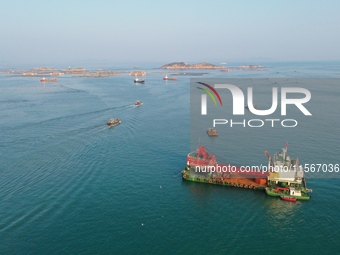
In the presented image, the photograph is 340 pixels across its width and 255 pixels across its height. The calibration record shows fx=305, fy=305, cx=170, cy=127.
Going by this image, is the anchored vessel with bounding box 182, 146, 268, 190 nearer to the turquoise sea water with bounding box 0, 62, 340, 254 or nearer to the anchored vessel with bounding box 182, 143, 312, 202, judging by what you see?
the anchored vessel with bounding box 182, 143, 312, 202

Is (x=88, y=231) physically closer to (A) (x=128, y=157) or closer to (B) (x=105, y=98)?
(A) (x=128, y=157)

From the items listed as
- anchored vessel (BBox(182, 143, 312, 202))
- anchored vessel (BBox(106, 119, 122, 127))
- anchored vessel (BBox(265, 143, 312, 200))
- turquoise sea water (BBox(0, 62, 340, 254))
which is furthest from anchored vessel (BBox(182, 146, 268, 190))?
anchored vessel (BBox(106, 119, 122, 127))

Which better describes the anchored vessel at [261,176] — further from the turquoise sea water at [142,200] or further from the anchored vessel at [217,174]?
the turquoise sea water at [142,200]

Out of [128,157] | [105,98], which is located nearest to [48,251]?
[128,157]

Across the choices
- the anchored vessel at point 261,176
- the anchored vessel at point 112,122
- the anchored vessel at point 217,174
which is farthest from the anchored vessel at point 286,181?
the anchored vessel at point 112,122

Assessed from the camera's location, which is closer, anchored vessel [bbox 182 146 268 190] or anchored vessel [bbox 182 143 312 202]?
anchored vessel [bbox 182 143 312 202]
